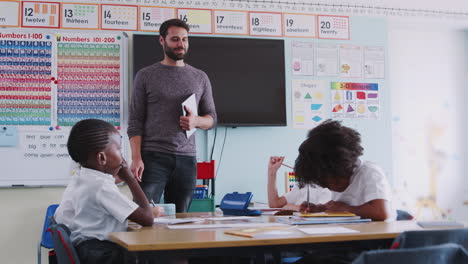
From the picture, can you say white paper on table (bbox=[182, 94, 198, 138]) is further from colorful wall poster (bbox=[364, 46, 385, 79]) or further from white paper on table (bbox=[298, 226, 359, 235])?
colorful wall poster (bbox=[364, 46, 385, 79])

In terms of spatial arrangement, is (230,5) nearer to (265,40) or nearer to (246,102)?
(265,40)

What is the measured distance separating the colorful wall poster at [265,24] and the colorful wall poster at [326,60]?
14.2 inches

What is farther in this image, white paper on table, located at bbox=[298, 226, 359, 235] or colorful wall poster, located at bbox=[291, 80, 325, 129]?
colorful wall poster, located at bbox=[291, 80, 325, 129]

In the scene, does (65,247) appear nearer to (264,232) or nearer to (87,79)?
(264,232)

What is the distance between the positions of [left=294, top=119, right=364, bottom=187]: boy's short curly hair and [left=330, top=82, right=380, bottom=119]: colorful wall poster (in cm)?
239

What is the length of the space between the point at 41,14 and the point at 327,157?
2.84 meters

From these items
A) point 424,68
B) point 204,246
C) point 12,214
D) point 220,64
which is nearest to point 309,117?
point 220,64

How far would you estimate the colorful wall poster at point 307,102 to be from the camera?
4.43 meters

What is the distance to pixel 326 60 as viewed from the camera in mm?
4527

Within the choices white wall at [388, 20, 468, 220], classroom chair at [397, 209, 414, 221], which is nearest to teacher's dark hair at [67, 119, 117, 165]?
classroom chair at [397, 209, 414, 221]

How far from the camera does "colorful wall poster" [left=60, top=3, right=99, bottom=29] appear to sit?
13.5 feet

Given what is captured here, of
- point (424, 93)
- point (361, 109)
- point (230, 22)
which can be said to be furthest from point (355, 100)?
point (230, 22)

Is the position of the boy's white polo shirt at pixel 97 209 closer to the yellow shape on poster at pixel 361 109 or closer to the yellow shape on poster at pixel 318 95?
the yellow shape on poster at pixel 318 95

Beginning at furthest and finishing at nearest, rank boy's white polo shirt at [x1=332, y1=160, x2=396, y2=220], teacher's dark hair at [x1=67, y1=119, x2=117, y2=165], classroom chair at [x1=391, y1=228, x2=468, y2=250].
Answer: boy's white polo shirt at [x1=332, y1=160, x2=396, y2=220] → teacher's dark hair at [x1=67, y1=119, x2=117, y2=165] → classroom chair at [x1=391, y1=228, x2=468, y2=250]
